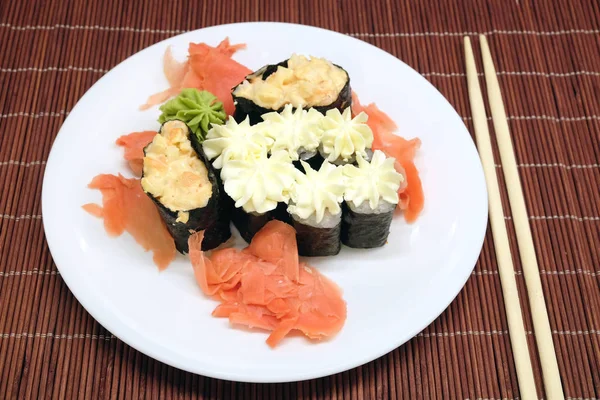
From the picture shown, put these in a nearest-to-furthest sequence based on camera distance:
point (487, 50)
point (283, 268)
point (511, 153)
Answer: point (283, 268) → point (511, 153) → point (487, 50)

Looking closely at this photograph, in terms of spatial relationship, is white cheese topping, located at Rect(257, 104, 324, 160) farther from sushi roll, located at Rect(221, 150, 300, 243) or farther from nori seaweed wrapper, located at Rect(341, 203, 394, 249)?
nori seaweed wrapper, located at Rect(341, 203, 394, 249)

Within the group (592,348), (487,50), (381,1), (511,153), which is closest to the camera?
(592,348)

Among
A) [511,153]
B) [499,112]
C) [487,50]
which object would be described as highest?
[487,50]

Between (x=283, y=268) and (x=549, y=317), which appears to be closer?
(x=283, y=268)

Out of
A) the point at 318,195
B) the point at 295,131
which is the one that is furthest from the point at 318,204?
the point at 295,131

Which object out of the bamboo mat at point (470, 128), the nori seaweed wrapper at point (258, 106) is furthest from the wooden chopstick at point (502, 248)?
the nori seaweed wrapper at point (258, 106)

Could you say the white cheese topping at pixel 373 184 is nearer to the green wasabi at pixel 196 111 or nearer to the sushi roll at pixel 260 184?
the sushi roll at pixel 260 184

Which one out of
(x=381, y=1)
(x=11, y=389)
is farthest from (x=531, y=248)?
(x=11, y=389)

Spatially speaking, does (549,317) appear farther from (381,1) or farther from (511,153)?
(381,1)
